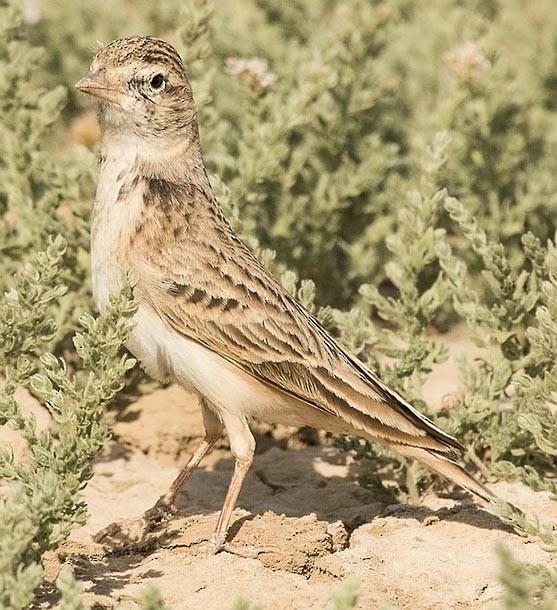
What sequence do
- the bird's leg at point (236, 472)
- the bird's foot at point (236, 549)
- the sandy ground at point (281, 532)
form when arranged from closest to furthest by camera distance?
1. the sandy ground at point (281, 532)
2. the bird's foot at point (236, 549)
3. the bird's leg at point (236, 472)

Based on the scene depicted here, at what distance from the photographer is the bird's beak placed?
532 centimetres

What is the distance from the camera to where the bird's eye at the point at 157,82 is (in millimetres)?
5500

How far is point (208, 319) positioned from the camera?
17.0 feet

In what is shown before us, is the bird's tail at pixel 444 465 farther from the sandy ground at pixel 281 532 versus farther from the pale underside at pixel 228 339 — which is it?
the sandy ground at pixel 281 532

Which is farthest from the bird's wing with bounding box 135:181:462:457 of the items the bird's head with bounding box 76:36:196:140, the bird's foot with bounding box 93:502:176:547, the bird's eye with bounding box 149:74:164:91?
the bird's foot with bounding box 93:502:176:547

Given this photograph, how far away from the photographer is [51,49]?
9.72 meters

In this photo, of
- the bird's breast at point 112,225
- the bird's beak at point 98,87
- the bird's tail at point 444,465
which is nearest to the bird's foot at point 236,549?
the bird's tail at point 444,465

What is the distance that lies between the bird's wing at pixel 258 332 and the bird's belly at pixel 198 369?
0.04 metres

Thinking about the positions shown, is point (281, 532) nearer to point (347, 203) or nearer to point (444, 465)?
point (444, 465)

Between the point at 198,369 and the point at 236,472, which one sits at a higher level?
the point at 198,369

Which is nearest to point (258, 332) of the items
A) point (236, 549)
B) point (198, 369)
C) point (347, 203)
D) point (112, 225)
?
point (198, 369)

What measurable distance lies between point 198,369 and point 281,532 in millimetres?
782

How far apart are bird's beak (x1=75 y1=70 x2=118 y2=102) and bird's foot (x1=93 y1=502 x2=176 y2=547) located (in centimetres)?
189

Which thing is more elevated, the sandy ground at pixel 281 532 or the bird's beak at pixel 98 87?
the bird's beak at pixel 98 87
